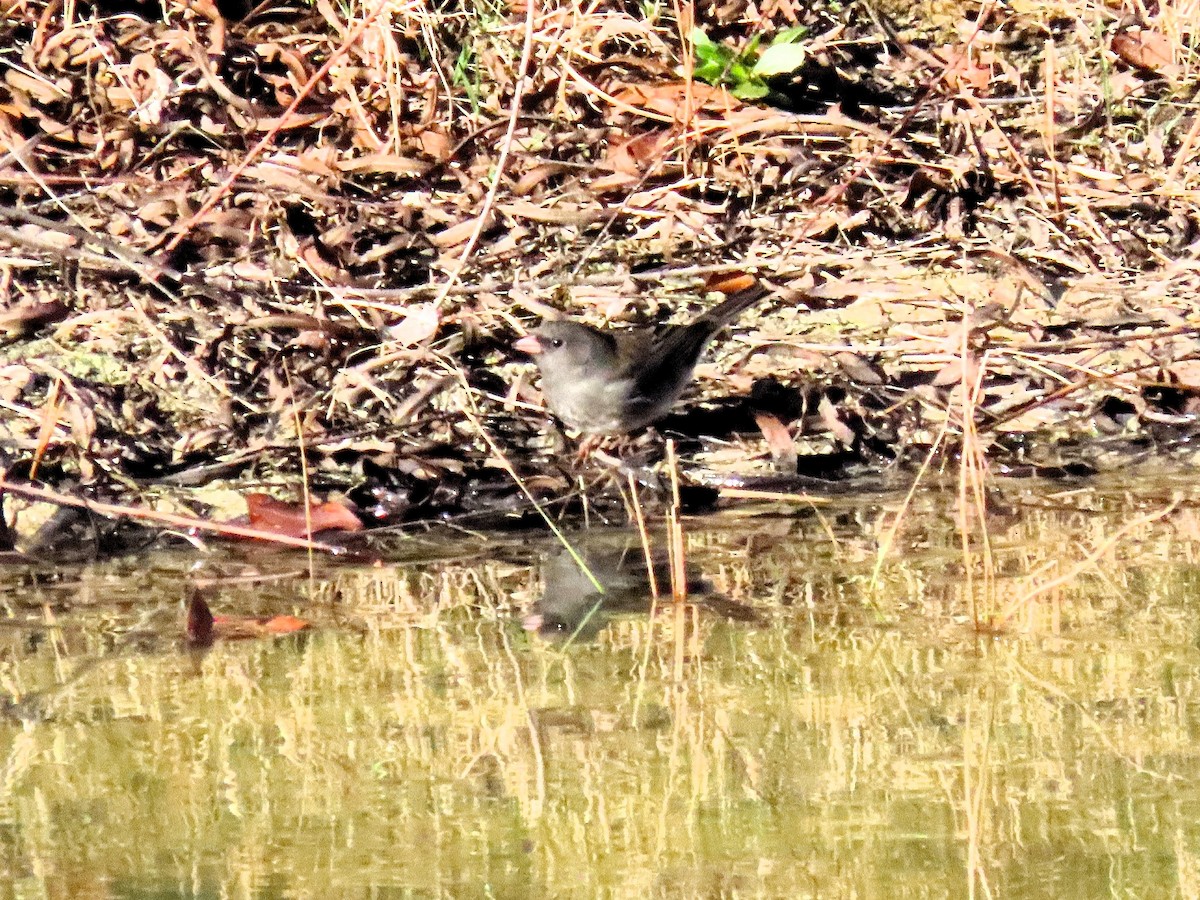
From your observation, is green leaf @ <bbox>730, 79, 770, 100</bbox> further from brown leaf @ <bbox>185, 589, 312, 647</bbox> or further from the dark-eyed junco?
brown leaf @ <bbox>185, 589, 312, 647</bbox>

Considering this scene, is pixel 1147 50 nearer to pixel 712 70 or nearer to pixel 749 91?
pixel 749 91

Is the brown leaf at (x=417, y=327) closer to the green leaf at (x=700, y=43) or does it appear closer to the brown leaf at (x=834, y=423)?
the brown leaf at (x=834, y=423)

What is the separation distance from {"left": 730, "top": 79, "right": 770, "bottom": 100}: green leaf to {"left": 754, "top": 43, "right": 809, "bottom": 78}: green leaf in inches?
2.4

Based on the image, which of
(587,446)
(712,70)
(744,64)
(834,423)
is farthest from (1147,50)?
(587,446)

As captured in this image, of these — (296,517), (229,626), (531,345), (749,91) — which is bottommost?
(229,626)

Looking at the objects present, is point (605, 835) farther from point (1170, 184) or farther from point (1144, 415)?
point (1170, 184)

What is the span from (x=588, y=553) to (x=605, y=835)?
5.13ft

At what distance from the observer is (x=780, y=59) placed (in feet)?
21.5

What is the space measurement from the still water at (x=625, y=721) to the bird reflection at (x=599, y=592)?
12 mm

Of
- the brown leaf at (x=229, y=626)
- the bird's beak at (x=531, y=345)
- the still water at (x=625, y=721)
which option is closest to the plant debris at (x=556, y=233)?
the bird's beak at (x=531, y=345)

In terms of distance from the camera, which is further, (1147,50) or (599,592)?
(1147,50)

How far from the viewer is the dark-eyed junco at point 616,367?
4.61 meters

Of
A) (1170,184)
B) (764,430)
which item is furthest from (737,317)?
(1170,184)

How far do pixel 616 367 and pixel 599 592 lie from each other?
108 centimetres
